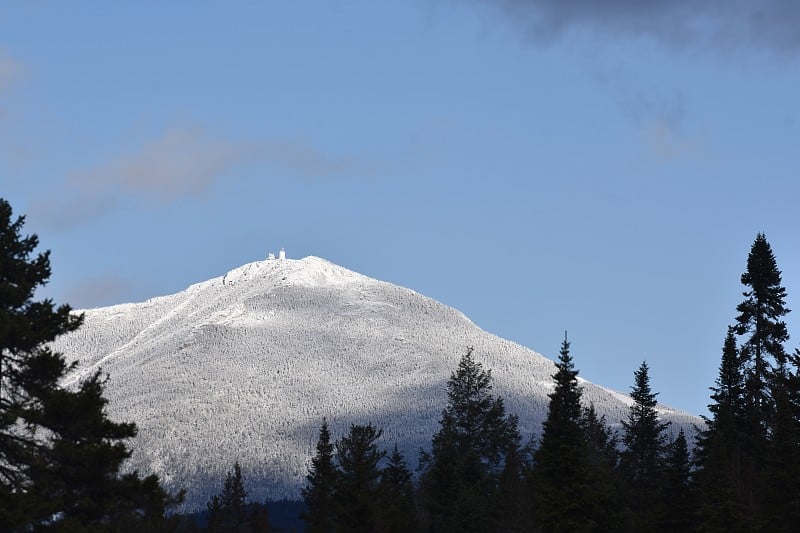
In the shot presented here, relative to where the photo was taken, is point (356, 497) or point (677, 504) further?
point (677, 504)

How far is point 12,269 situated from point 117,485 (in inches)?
280

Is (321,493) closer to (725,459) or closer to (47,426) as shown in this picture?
(725,459)

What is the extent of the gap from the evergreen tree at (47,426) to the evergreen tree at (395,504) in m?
30.2

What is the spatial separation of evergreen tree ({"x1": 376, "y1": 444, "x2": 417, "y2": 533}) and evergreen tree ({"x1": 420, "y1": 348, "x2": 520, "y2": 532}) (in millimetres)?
1727

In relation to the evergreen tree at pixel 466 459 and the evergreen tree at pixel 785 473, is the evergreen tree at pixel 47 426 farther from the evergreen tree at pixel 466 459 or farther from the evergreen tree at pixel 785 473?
the evergreen tree at pixel 466 459

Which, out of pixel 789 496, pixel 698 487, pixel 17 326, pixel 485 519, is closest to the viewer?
pixel 17 326

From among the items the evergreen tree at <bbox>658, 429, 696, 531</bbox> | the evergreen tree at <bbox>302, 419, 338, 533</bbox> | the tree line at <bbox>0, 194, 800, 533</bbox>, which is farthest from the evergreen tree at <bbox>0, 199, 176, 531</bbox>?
the evergreen tree at <bbox>302, 419, 338, 533</bbox>

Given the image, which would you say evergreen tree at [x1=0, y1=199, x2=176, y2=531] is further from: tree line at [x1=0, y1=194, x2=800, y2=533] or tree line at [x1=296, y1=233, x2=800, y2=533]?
tree line at [x1=296, y1=233, x2=800, y2=533]

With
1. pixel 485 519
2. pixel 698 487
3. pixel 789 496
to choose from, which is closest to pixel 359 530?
pixel 485 519

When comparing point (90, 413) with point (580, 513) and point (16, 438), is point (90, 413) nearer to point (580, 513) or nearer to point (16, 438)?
point (16, 438)

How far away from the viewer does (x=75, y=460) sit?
137ft

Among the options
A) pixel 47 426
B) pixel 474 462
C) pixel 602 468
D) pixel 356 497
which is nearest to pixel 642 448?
pixel 474 462

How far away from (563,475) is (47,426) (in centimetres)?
2795

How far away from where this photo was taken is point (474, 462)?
298 feet
